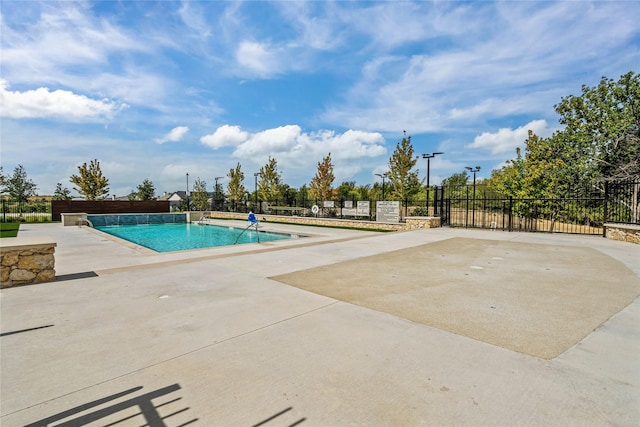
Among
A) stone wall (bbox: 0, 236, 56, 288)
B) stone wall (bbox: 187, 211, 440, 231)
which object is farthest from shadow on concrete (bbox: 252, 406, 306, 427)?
stone wall (bbox: 187, 211, 440, 231)

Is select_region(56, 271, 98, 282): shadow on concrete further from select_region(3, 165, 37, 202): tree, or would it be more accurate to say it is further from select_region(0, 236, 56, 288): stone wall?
select_region(3, 165, 37, 202): tree

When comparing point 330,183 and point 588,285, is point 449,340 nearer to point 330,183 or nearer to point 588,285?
point 588,285

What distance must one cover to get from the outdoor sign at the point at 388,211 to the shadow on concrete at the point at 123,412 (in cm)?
1719

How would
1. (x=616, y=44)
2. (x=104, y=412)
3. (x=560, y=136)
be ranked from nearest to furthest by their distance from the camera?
(x=104, y=412) < (x=616, y=44) < (x=560, y=136)

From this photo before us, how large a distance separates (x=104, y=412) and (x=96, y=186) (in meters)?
39.3

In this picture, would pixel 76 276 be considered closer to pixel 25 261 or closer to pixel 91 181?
pixel 25 261

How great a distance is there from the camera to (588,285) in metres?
5.84

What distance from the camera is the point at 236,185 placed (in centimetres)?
3681

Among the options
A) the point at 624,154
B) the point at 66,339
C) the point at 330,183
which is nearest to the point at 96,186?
the point at 330,183

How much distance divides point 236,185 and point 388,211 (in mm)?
22904

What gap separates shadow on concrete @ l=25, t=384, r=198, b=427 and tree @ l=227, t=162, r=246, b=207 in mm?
35252

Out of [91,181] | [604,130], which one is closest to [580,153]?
[604,130]

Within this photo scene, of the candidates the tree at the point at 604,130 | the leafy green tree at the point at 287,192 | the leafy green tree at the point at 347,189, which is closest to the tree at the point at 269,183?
the leafy green tree at the point at 287,192

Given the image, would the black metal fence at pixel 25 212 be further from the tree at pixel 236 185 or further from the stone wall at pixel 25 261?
the stone wall at pixel 25 261
